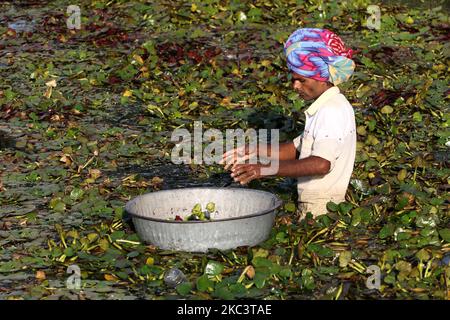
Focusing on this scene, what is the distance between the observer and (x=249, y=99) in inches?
394

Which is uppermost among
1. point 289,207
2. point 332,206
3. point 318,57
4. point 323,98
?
point 318,57

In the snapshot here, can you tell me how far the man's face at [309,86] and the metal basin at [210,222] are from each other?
0.74 m

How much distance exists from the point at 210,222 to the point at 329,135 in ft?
3.33

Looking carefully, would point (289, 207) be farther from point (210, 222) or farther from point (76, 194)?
point (76, 194)

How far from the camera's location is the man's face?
258 inches

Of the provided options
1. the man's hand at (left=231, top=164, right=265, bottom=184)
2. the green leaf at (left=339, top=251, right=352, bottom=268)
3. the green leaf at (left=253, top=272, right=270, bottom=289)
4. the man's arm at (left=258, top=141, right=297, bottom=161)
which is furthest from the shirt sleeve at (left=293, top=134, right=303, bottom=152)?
the green leaf at (left=253, top=272, right=270, bottom=289)

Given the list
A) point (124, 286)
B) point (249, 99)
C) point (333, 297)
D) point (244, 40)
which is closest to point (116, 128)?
point (249, 99)

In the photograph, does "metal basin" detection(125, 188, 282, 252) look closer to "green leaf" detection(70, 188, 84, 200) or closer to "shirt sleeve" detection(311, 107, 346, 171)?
"shirt sleeve" detection(311, 107, 346, 171)

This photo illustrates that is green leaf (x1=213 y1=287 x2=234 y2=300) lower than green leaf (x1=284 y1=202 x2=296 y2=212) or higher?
higher

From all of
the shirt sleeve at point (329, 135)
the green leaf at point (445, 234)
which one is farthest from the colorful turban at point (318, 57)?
the green leaf at point (445, 234)

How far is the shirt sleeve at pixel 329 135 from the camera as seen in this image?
6.38 metres

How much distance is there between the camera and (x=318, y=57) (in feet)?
21.1

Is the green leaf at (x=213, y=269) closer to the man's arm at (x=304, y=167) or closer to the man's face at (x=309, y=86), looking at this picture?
the man's arm at (x=304, y=167)

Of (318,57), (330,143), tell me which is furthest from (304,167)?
(318,57)
